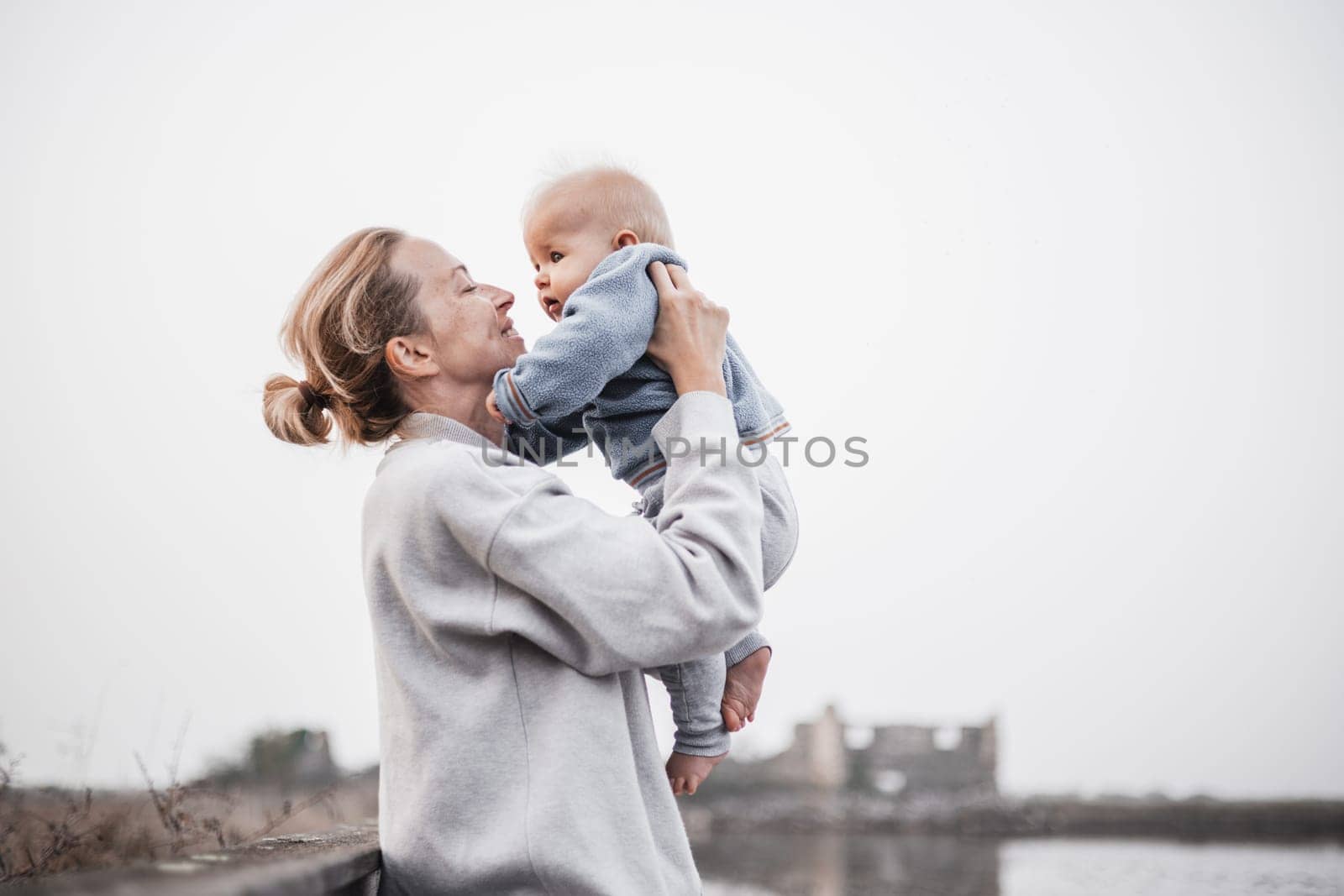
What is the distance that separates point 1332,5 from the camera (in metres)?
15.1

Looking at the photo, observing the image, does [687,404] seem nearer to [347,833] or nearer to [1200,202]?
[347,833]

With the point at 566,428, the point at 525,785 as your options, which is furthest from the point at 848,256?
the point at 525,785

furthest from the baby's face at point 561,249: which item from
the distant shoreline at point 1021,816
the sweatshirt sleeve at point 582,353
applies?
the distant shoreline at point 1021,816

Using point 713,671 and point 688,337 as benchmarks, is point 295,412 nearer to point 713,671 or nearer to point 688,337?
point 688,337

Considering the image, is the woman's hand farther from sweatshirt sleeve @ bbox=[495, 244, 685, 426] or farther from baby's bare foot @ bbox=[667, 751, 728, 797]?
baby's bare foot @ bbox=[667, 751, 728, 797]

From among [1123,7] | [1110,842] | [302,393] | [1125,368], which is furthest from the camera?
[1125,368]

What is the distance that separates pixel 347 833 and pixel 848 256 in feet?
22.8

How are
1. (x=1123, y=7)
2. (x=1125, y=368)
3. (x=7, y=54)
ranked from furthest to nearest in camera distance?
(x=1125, y=368)
(x=1123, y=7)
(x=7, y=54)

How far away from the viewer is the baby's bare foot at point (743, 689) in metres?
1.54

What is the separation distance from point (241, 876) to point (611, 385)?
90cm

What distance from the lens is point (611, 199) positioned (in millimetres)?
1869

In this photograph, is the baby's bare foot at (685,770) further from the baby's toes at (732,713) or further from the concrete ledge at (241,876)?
the concrete ledge at (241,876)

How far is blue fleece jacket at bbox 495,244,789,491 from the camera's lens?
1386 mm

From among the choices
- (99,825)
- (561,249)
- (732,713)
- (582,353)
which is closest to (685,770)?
(732,713)
